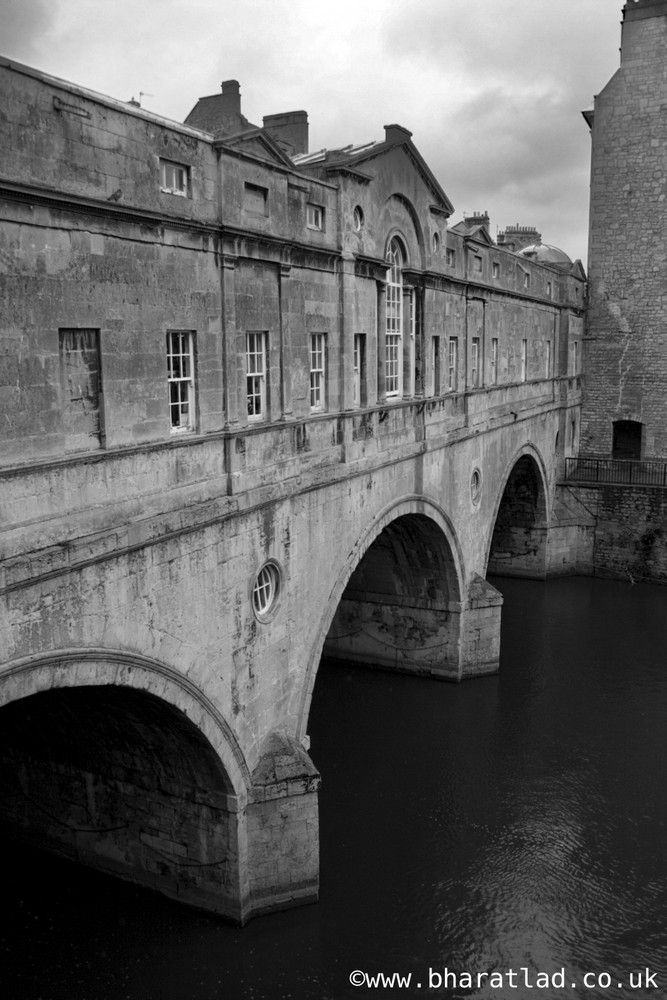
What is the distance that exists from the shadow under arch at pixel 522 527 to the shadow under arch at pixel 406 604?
9.29 metres

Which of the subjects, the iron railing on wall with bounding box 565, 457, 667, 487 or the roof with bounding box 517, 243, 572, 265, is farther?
the roof with bounding box 517, 243, 572, 265

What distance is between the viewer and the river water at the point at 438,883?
11914 mm

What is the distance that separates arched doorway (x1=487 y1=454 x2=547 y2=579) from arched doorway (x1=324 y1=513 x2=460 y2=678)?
9.78 m

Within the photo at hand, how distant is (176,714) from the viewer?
11.0m

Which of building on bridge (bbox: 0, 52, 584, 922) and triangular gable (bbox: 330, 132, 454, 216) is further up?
triangular gable (bbox: 330, 132, 454, 216)

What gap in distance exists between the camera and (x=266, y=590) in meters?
12.7

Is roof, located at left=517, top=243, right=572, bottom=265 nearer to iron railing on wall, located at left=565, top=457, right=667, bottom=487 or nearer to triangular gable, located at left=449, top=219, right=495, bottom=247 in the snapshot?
iron railing on wall, located at left=565, top=457, right=667, bottom=487

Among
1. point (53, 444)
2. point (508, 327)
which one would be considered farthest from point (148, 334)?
point (508, 327)

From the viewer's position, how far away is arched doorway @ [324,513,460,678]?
21031mm

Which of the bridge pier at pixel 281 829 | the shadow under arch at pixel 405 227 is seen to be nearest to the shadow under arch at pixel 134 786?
the bridge pier at pixel 281 829

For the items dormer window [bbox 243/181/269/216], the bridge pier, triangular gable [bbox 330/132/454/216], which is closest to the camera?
dormer window [bbox 243/181/269/216]

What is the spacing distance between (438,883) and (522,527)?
1884 cm

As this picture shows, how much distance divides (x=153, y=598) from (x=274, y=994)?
5442 mm

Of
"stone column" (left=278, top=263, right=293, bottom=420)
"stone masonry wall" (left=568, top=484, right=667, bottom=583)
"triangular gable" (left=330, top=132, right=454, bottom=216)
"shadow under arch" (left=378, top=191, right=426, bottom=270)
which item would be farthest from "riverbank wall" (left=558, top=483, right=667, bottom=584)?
"stone column" (left=278, top=263, right=293, bottom=420)
